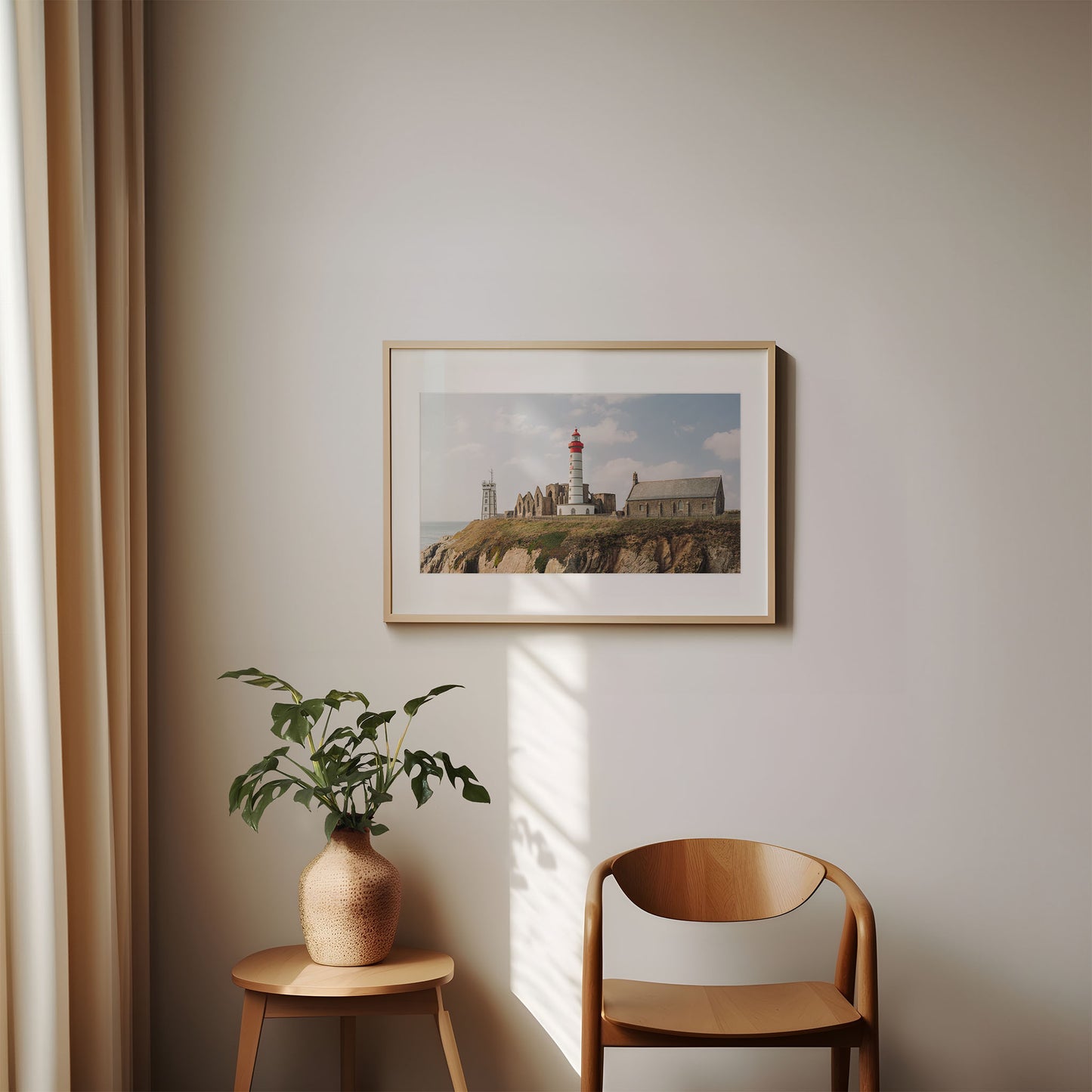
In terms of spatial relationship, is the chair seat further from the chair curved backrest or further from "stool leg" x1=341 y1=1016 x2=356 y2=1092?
"stool leg" x1=341 y1=1016 x2=356 y2=1092

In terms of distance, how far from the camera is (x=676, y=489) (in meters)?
2.12

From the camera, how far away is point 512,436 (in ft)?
6.95

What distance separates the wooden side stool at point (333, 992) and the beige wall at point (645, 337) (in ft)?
0.83

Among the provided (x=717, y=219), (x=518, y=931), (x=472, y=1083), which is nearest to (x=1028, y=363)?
(x=717, y=219)

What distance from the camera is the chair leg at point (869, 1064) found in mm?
1611

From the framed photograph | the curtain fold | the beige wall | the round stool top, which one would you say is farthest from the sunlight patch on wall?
the curtain fold

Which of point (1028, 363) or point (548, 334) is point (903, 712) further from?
point (548, 334)

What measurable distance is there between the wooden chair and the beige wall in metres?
0.18

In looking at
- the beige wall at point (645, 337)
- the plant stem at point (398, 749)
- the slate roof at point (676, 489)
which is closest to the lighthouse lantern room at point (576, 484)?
the slate roof at point (676, 489)

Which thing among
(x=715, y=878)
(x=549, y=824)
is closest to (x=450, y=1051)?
(x=549, y=824)

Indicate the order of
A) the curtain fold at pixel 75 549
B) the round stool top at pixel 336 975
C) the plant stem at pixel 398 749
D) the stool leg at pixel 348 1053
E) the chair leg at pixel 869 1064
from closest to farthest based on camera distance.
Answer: the curtain fold at pixel 75 549, the chair leg at pixel 869 1064, the round stool top at pixel 336 975, the plant stem at pixel 398 749, the stool leg at pixel 348 1053

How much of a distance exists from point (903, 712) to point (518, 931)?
1021mm

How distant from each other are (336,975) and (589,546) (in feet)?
3.41

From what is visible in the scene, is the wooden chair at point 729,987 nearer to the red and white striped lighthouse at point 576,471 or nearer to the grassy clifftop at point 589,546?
the grassy clifftop at point 589,546
